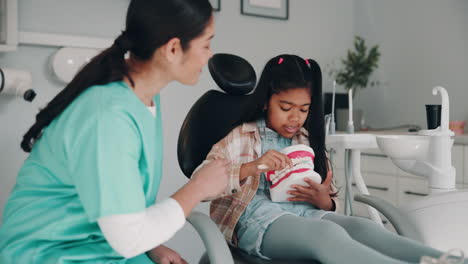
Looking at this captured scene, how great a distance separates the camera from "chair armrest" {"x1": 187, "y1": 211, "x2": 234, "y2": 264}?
1176 millimetres

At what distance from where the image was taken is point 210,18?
1176mm

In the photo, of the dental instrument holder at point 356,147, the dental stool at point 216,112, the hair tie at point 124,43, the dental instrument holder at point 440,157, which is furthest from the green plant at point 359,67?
the hair tie at point 124,43

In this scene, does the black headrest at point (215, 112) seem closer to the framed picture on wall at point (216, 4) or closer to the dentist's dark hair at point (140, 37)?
the dentist's dark hair at point (140, 37)

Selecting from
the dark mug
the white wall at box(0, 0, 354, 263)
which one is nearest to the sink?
the dark mug

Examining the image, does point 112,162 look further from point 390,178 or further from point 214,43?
point 390,178

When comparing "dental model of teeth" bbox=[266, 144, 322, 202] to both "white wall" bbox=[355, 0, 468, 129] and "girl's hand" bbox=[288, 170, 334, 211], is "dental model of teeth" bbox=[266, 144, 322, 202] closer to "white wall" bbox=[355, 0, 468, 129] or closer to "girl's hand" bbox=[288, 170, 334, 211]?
"girl's hand" bbox=[288, 170, 334, 211]

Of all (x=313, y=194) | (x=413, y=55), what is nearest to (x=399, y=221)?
(x=313, y=194)

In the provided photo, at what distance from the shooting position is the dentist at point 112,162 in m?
0.98

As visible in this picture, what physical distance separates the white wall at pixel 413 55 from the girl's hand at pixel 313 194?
1.76 metres

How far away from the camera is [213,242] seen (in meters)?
1.21

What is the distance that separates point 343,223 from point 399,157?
35cm

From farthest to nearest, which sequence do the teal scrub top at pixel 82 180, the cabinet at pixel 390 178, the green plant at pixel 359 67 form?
the green plant at pixel 359 67 < the cabinet at pixel 390 178 < the teal scrub top at pixel 82 180

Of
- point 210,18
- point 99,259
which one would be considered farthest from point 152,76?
point 99,259

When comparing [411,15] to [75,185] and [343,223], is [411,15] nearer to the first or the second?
[343,223]
